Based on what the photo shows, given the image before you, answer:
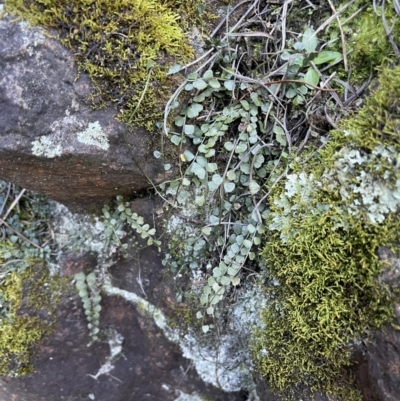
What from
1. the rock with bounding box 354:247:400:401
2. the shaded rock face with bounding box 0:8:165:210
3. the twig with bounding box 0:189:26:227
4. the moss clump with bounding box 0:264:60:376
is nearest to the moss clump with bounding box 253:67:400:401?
the rock with bounding box 354:247:400:401

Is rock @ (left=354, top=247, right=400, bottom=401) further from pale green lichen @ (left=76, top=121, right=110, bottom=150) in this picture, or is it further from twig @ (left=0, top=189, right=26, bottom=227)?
twig @ (left=0, top=189, right=26, bottom=227)

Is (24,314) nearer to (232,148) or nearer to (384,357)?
(232,148)

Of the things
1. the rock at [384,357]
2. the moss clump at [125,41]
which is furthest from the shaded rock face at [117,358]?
the rock at [384,357]

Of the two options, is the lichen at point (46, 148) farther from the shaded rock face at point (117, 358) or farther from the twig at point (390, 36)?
the twig at point (390, 36)

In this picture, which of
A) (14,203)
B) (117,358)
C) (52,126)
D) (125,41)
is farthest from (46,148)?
(117,358)

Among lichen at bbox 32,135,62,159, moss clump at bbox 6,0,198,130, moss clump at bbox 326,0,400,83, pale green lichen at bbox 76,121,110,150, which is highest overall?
moss clump at bbox 326,0,400,83
